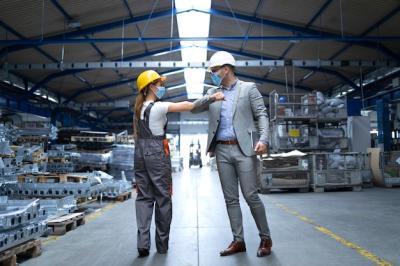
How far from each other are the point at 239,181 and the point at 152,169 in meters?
0.87

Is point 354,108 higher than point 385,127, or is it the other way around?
point 354,108

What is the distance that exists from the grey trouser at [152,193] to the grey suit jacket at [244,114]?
1.76ft

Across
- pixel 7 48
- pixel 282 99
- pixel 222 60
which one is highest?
pixel 7 48

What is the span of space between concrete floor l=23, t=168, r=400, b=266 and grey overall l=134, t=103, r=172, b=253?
282mm

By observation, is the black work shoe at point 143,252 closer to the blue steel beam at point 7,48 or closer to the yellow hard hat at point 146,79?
the yellow hard hat at point 146,79

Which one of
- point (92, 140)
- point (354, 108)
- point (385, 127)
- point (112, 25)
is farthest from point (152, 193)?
point (354, 108)

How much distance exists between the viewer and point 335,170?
34.2 ft

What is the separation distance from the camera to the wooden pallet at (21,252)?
330 centimetres

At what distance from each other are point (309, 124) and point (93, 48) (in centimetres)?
918

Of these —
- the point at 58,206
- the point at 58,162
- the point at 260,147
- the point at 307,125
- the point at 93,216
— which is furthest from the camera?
the point at 307,125

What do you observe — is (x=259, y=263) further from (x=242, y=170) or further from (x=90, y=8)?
(x=90, y=8)

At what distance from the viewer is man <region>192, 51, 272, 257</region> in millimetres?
3557

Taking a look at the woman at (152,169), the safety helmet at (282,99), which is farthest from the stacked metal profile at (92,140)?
the woman at (152,169)

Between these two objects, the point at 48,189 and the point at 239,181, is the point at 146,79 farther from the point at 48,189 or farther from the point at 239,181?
the point at 48,189
